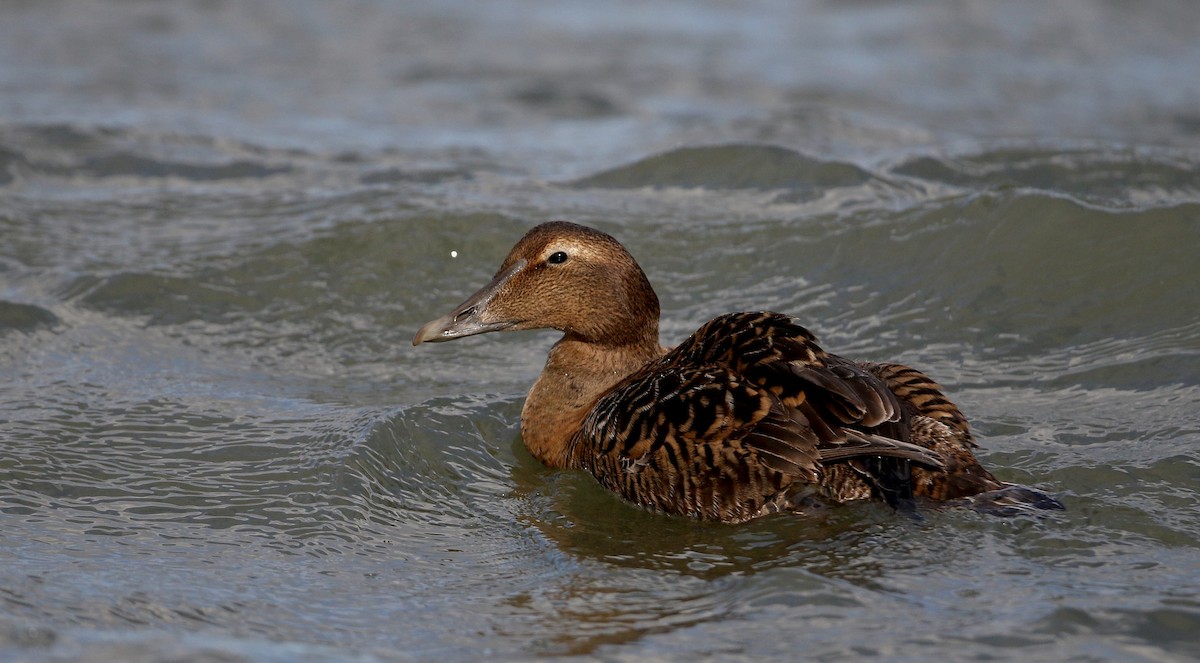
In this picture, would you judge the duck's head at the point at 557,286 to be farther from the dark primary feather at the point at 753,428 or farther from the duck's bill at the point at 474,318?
the dark primary feather at the point at 753,428

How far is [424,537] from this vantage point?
17.8ft

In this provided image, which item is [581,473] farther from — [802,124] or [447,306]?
[802,124]

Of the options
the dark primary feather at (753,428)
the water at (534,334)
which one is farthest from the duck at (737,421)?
the water at (534,334)

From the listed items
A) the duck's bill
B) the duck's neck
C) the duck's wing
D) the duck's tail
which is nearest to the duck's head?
the duck's bill

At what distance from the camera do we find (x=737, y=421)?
5371mm

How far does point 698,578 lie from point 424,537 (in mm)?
1102

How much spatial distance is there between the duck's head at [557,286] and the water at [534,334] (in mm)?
579

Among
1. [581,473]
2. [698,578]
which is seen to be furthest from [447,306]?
[698,578]

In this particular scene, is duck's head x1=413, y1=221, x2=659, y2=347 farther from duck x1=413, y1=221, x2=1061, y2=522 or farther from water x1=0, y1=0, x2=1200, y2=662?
water x1=0, y1=0, x2=1200, y2=662

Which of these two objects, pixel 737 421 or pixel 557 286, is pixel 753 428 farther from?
pixel 557 286

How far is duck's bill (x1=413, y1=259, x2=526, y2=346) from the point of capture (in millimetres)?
6230

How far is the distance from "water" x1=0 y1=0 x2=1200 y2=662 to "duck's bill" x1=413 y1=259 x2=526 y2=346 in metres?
0.48

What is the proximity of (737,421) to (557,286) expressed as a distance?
1.27m

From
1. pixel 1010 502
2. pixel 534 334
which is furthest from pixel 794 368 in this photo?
pixel 534 334
